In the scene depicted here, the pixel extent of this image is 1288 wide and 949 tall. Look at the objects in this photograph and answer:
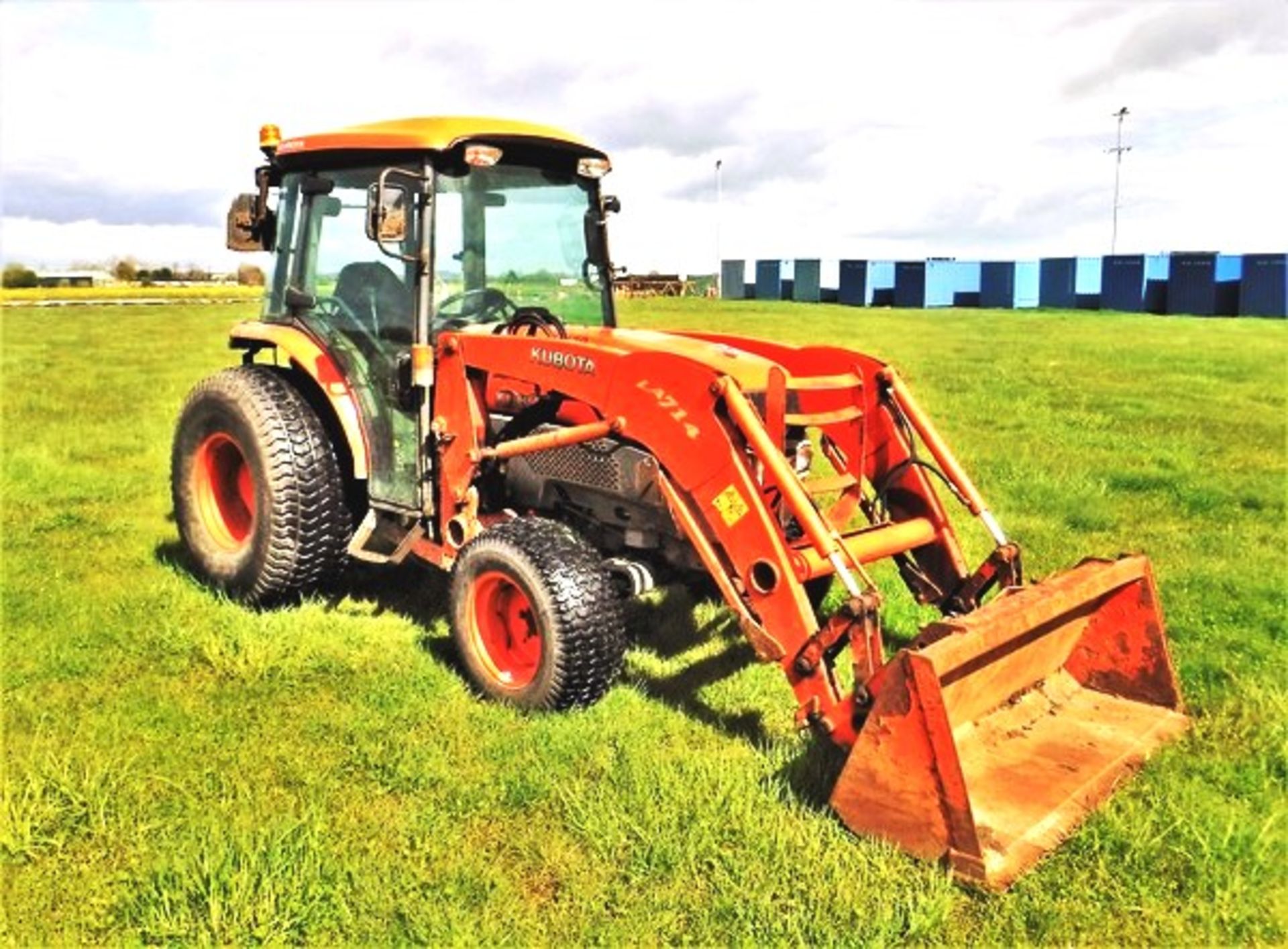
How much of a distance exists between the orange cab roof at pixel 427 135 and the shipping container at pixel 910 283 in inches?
1544

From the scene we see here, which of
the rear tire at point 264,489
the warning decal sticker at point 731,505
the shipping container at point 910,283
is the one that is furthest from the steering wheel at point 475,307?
the shipping container at point 910,283

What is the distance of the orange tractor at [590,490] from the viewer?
153 inches

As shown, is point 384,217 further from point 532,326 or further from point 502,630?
point 502,630

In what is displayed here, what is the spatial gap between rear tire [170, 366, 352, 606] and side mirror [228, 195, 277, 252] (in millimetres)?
721

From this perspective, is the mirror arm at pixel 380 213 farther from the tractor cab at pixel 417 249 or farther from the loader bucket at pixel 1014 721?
the loader bucket at pixel 1014 721

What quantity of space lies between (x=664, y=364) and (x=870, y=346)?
1970 centimetres

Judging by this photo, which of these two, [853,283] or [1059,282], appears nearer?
[1059,282]

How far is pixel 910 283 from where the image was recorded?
43906 millimetres

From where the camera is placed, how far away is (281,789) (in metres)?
4.09

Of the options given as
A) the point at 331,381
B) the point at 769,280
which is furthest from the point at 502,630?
the point at 769,280

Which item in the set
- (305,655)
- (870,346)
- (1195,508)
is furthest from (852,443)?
(870,346)

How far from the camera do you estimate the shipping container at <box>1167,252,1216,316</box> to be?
120ft

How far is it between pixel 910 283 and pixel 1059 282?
551cm

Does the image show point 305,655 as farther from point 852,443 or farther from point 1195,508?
point 1195,508
